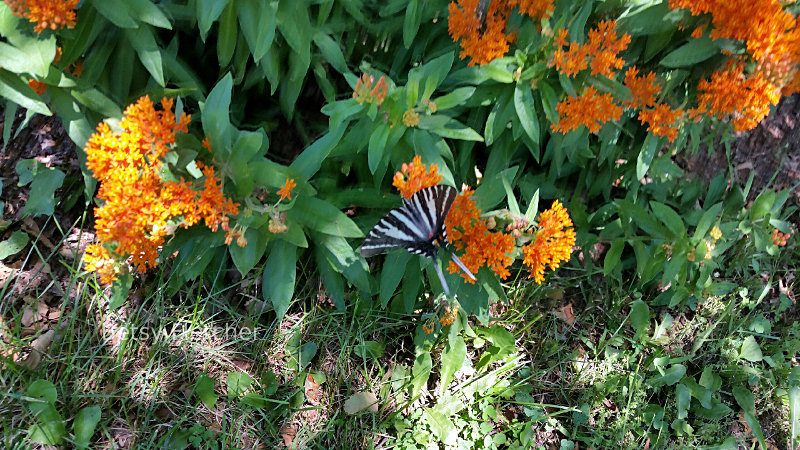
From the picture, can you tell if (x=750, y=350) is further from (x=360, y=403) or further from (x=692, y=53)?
(x=360, y=403)

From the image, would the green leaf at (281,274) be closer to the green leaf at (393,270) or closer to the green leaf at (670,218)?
the green leaf at (393,270)

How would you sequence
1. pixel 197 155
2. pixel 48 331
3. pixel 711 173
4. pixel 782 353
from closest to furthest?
Answer: pixel 197 155 < pixel 48 331 < pixel 782 353 < pixel 711 173

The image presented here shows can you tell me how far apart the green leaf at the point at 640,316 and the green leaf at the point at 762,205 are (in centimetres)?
71

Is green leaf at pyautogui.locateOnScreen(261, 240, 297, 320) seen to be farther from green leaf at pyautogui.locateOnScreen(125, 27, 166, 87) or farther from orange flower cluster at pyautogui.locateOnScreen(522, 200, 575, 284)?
orange flower cluster at pyautogui.locateOnScreen(522, 200, 575, 284)

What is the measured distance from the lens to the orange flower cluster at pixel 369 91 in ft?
6.79

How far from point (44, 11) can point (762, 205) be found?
319 cm

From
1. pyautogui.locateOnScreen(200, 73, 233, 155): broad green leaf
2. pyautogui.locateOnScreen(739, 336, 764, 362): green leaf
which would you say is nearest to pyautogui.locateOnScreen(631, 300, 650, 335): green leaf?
pyautogui.locateOnScreen(739, 336, 764, 362): green leaf

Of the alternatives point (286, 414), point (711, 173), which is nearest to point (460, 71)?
point (286, 414)

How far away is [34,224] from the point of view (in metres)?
2.86

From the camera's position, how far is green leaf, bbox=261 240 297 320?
7.66 ft

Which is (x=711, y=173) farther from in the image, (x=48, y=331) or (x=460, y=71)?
(x=48, y=331)

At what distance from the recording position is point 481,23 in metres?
2.36

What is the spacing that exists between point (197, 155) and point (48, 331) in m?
1.24

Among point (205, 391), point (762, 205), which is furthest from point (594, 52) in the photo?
point (205, 391)
